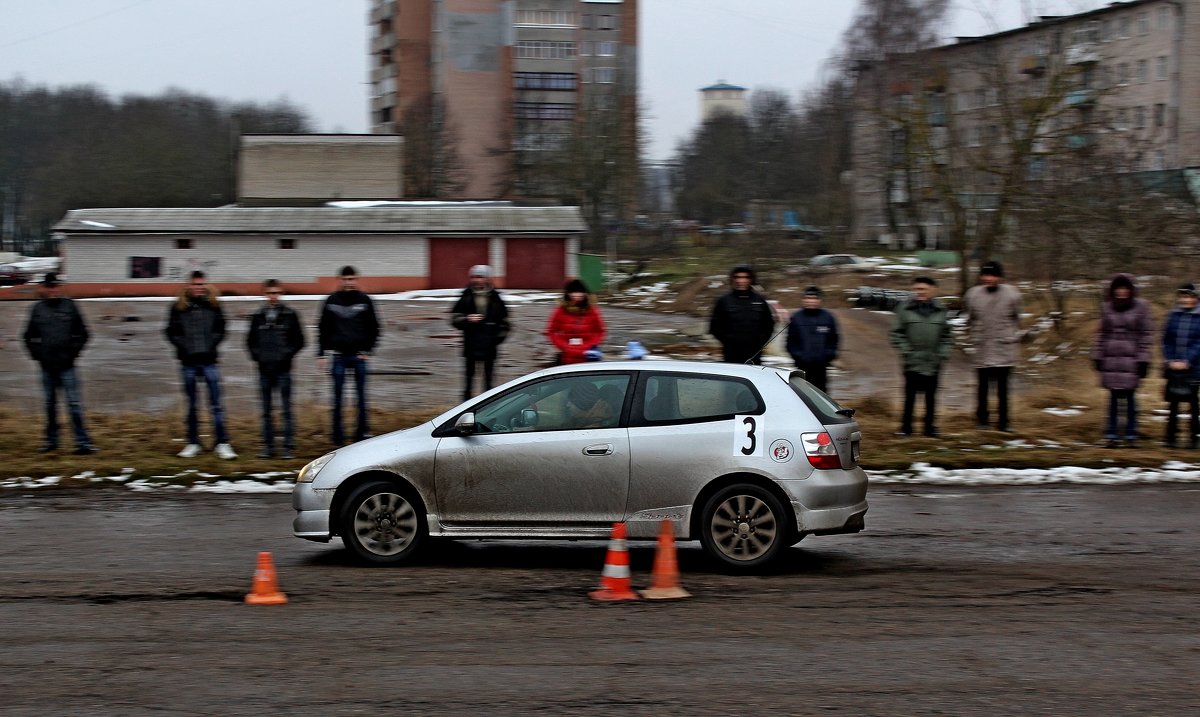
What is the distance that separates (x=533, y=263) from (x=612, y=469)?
4755 cm

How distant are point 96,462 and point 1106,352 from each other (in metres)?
11.8

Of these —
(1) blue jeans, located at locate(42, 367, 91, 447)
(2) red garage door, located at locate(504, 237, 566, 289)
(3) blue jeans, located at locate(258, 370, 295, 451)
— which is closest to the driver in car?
(3) blue jeans, located at locate(258, 370, 295, 451)

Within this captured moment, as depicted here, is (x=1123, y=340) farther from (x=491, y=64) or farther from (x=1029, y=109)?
(x=491, y=64)

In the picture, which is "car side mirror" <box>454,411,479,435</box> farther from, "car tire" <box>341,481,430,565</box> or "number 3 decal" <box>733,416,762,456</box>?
"number 3 decal" <box>733,416,762,456</box>

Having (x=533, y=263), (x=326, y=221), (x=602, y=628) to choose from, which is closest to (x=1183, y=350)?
(x=602, y=628)

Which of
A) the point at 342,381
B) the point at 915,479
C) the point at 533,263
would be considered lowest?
the point at 915,479

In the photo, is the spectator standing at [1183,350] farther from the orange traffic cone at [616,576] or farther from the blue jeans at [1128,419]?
the orange traffic cone at [616,576]

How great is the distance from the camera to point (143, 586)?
797cm

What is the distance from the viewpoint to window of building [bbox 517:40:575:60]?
101m

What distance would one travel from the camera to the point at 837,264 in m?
61.4

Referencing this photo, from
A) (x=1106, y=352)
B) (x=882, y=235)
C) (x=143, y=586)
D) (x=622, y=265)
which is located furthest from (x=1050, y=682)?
(x=882, y=235)

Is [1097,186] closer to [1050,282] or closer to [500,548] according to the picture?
[1050,282]

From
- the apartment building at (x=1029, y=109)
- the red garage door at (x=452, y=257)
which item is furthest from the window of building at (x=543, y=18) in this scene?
the apartment building at (x=1029, y=109)

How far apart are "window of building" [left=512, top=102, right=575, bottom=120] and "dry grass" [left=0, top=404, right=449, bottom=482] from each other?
277 ft
